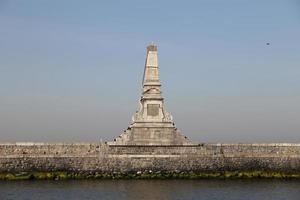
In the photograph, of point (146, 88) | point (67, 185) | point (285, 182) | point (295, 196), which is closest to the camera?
point (295, 196)

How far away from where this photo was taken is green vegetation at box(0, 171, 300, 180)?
105 feet

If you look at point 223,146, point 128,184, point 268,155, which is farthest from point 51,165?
point 268,155

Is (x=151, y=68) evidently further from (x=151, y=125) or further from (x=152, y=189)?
(x=152, y=189)

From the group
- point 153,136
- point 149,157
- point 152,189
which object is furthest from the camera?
point 153,136

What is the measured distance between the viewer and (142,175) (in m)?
32.5

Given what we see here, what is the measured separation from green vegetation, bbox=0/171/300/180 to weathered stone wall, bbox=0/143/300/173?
25cm

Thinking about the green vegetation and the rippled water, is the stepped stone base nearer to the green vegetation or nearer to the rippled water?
the green vegetation

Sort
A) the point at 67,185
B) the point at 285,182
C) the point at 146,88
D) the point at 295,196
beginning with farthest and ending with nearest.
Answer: the point at 146,88, the point at 285,182, the point at 67,185, the point at 295,196

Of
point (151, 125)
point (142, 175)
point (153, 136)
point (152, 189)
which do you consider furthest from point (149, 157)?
point (152, 189)

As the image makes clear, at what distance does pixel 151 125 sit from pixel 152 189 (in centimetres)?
635

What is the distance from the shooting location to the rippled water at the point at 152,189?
1005 inches

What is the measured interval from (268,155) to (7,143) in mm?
15571

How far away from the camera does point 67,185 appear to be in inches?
1155

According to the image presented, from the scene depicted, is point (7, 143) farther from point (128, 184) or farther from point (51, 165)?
point (128, 184)
